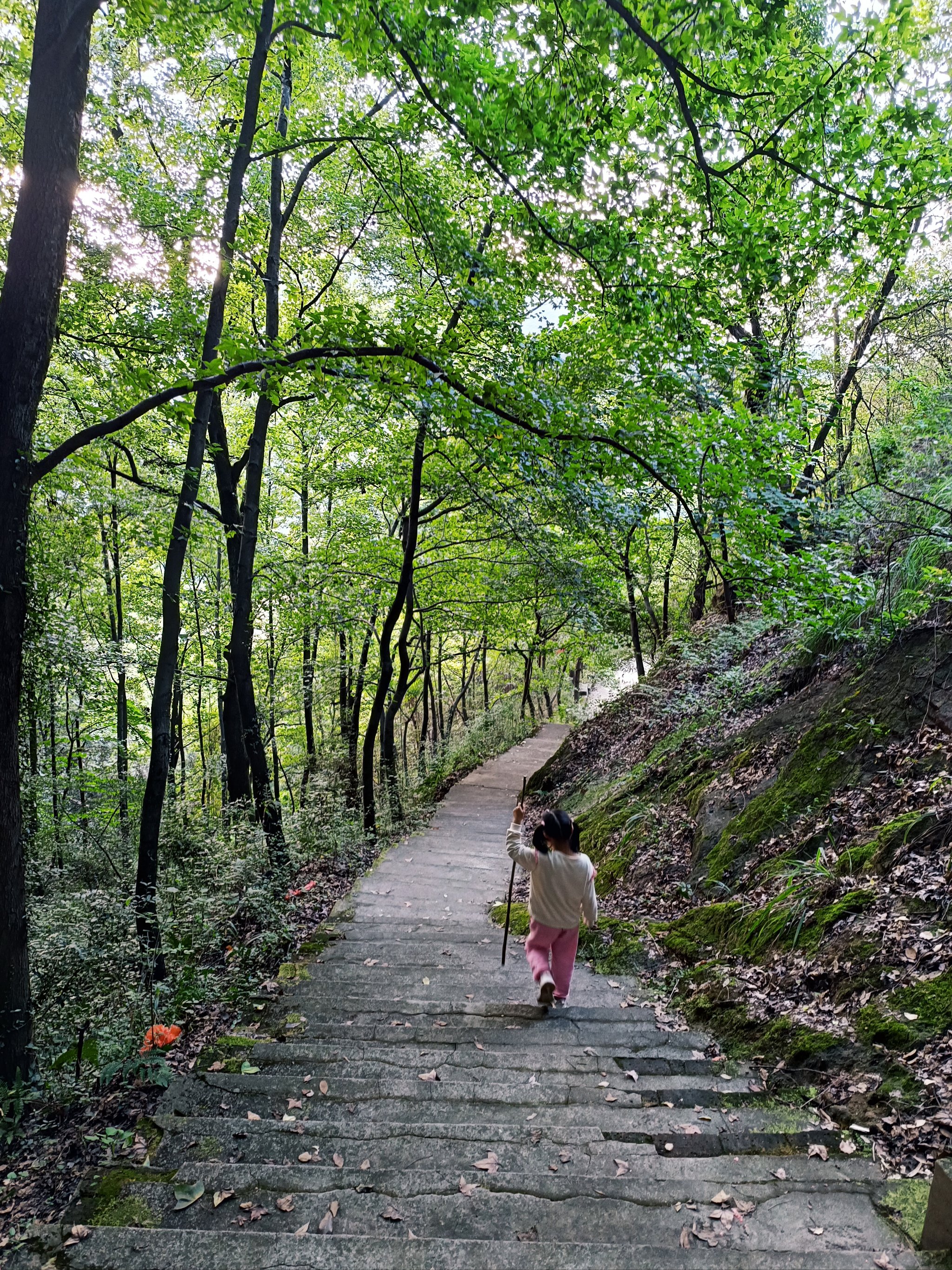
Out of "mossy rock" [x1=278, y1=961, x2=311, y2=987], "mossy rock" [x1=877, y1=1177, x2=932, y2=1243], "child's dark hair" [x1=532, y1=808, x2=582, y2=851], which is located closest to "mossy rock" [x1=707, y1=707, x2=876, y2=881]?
"child's dark hair" [x1=532, y1=808, x2=582, y2=851]

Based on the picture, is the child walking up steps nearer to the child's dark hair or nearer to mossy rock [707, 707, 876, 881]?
the child's dark hair

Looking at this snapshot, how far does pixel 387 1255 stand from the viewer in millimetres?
2258

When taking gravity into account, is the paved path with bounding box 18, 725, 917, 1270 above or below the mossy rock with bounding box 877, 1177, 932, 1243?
below

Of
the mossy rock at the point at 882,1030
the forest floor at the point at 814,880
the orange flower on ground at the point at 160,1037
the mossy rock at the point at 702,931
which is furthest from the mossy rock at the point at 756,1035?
the orange flower on ground at the point at 160,1037

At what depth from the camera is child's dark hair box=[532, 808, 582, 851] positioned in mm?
4961

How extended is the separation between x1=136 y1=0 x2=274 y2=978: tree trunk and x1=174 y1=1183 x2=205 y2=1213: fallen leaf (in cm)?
421

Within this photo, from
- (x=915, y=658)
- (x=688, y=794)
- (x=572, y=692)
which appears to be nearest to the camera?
(x=915, y=658)

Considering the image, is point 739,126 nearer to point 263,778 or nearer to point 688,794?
point 688,794

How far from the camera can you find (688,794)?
7676 mm

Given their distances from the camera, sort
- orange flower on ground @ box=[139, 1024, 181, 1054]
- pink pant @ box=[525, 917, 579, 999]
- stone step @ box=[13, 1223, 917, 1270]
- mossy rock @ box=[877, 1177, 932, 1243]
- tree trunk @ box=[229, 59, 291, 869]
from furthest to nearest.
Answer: tree trunk @ box=[229, 59, 291, 869], pink pant @ box=[525, 917, 579, 999], orange flower on ground @ box=[139, 1024, 181, 1054], mossy rock @ box=[877, 1177, 932, 1243], stone step @ box=[13, 1223, 917, 1270]

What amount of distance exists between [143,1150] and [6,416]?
451 centimetres

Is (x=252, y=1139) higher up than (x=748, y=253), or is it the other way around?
(x=748, y=253)

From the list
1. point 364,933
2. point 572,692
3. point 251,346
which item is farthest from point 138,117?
point 572,692

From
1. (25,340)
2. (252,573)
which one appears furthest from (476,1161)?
(252,573)
